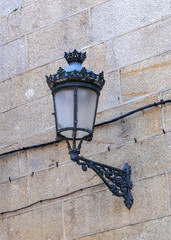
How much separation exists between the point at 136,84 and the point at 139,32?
0.41 meters

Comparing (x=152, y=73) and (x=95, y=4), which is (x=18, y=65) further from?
(x=152, y=73)

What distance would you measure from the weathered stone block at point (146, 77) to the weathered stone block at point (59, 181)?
2.06ft

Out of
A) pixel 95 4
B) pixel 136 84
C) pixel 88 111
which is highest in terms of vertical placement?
pixel 95 4

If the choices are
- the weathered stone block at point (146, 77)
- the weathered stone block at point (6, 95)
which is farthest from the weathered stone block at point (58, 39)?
the weathered stone block at point (146, 77)

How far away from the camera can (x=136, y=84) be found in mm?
5027

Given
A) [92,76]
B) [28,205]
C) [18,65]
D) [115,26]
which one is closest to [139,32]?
[115,26]

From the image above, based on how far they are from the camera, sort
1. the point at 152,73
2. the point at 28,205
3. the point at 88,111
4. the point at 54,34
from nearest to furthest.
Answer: the point at 88,111, the point at 152,73, the point at 28,205, the point at 54,34

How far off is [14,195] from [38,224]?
0.35 metres

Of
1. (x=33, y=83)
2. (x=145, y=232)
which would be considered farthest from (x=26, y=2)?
(x=145, y=232)

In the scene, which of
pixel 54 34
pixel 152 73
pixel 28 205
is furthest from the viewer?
pixel 54 34

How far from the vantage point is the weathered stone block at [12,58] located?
580 centimetres

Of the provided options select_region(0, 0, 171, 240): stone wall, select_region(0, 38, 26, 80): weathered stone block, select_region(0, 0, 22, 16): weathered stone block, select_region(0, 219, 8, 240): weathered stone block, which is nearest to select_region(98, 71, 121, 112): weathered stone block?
select_region(0, 0, 171, 240): stone wall

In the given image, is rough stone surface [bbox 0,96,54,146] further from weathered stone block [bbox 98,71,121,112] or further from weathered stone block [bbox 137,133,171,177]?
weathered stone block [bbox 137,133,171,177]

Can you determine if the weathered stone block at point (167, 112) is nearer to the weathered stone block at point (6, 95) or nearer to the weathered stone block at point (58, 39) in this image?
the weathered stone block at point (58, 39)
